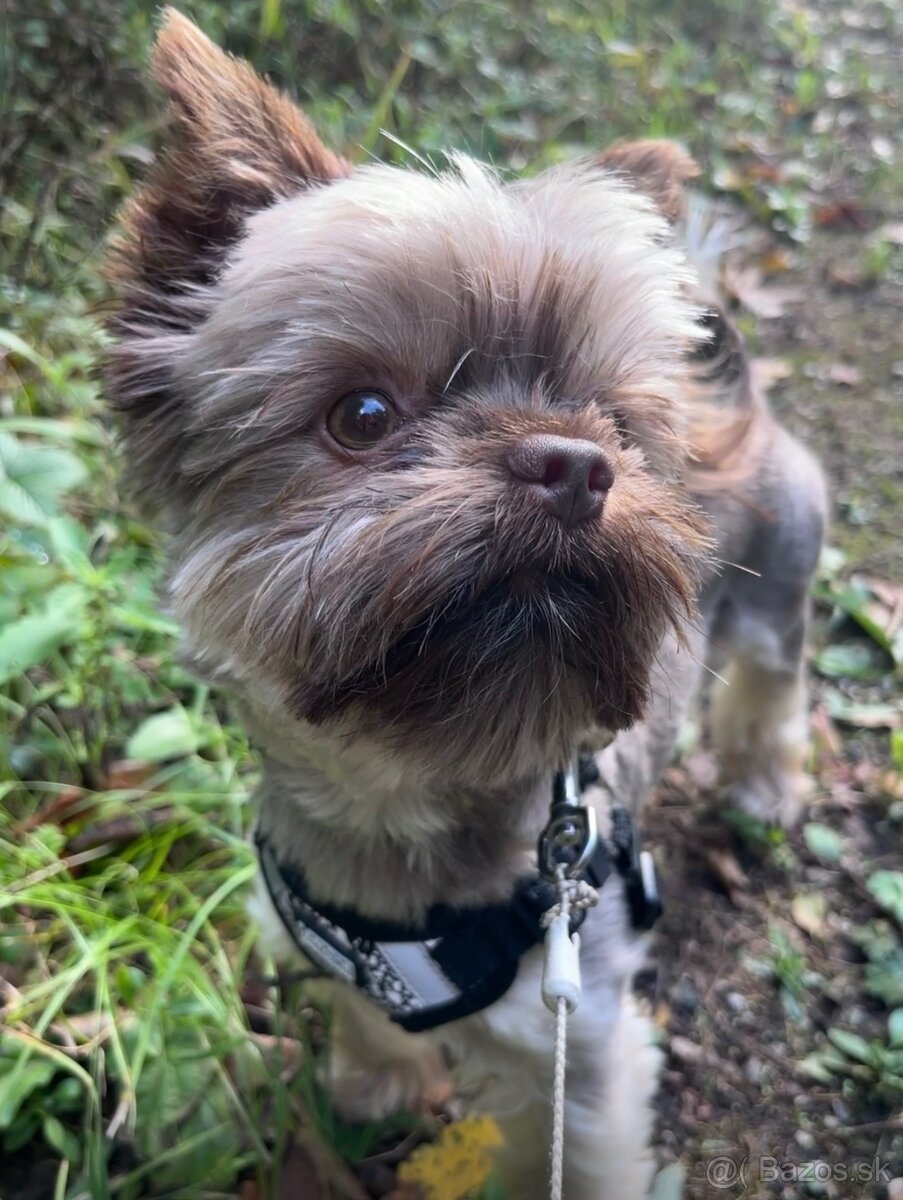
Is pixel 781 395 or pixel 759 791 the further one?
pixel 781 395

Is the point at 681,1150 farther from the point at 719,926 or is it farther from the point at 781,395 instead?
the point at 781,395

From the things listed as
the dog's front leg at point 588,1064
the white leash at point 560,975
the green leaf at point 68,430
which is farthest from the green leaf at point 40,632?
the white leash at point 560,975

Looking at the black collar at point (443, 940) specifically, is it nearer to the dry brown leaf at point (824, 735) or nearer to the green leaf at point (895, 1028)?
the green leaf at point (895, 1028)

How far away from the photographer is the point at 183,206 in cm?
166

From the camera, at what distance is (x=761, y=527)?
8.13 feet

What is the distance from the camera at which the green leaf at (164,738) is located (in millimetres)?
2346

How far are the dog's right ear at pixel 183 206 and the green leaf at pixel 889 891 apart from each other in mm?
2128

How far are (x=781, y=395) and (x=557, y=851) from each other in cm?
324

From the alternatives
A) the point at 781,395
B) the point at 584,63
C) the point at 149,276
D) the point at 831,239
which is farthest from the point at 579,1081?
the point at 584,63

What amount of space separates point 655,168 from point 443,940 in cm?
146

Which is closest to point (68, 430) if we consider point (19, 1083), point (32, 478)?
point (32, 478)

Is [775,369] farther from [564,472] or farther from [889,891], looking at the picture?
[564,472]

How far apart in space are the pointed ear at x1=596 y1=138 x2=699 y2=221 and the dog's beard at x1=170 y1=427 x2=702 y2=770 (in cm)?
69

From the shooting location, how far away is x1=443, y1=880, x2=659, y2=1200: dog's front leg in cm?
164
